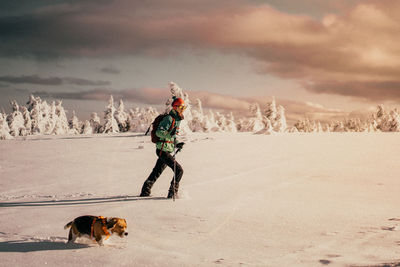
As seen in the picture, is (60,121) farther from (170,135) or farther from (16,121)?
(170,135)

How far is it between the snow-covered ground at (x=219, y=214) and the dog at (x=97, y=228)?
15cm

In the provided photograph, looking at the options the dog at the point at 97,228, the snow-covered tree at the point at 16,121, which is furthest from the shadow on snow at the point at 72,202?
the snow-covered tree at the point at 16,121

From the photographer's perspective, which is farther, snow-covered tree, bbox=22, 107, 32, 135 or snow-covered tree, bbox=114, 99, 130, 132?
snow-covered tree, bbox=114, 99, 130, 132

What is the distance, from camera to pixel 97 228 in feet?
12.1

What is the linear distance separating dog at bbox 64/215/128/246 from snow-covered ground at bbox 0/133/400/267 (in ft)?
0.48

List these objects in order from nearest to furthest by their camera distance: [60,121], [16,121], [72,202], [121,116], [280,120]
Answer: [72,202] < [16,121] < [280,120] < [121,116] < [60,121]

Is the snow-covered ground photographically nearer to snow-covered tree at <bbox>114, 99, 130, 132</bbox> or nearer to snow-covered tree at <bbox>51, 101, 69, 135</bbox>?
snow-covered tree at <bbox>114, 99, 130, 132</bbox>

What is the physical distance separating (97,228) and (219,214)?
2.33 meters

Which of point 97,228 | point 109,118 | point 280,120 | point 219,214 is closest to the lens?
point 97,228

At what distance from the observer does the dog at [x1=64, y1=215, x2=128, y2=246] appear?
3.69 m

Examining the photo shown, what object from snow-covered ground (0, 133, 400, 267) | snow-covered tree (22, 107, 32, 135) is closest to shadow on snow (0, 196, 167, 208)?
snow-covered ground (0, 133, 400, 267)

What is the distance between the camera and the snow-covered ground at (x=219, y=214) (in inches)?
137

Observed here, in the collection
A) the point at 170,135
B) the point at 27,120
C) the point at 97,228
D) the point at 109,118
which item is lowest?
the point at 97,228

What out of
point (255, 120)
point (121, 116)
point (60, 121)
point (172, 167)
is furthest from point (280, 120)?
point (172, 167)
